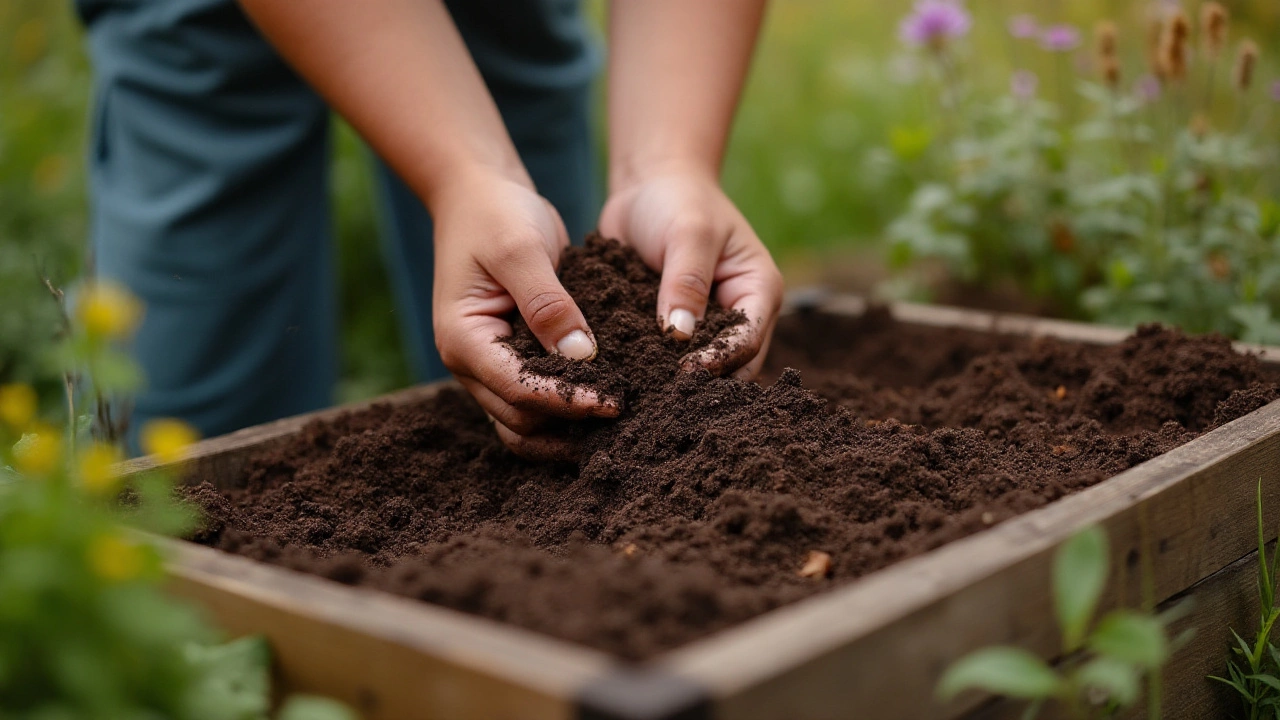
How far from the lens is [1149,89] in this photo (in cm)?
298

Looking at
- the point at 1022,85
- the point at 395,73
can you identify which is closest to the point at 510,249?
the point at 395,73

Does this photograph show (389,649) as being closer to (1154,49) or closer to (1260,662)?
(1260,662)

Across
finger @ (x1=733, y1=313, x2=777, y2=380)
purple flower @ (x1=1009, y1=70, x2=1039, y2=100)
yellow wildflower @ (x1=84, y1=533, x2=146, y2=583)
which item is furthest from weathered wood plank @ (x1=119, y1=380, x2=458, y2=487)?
purple flower @ (x1=1009, y1=70, x2=1039, y2=100)

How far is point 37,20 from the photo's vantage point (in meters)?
5.16

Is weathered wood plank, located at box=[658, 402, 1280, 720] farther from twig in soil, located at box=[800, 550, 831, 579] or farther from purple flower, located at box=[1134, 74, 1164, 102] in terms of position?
purple flower, located at box=[1134, 74, 1164, 102]

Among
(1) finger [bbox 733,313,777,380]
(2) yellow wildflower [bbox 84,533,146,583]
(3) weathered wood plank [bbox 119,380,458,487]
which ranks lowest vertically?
(3) weathered wood plank [bbox 119,380,458,487]

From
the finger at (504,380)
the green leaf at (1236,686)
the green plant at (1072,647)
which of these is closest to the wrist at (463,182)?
the finger at (504,380)

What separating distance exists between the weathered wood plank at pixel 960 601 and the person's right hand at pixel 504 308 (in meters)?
0.67

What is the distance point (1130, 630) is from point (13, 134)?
4.74 meters

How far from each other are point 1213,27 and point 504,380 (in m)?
1.75

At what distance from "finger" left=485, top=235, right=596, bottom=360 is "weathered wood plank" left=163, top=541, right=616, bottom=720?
592mm

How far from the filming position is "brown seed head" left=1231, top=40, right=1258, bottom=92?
2.27m

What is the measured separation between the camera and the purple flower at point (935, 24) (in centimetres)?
296

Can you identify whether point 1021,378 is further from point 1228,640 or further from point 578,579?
point 578,579
